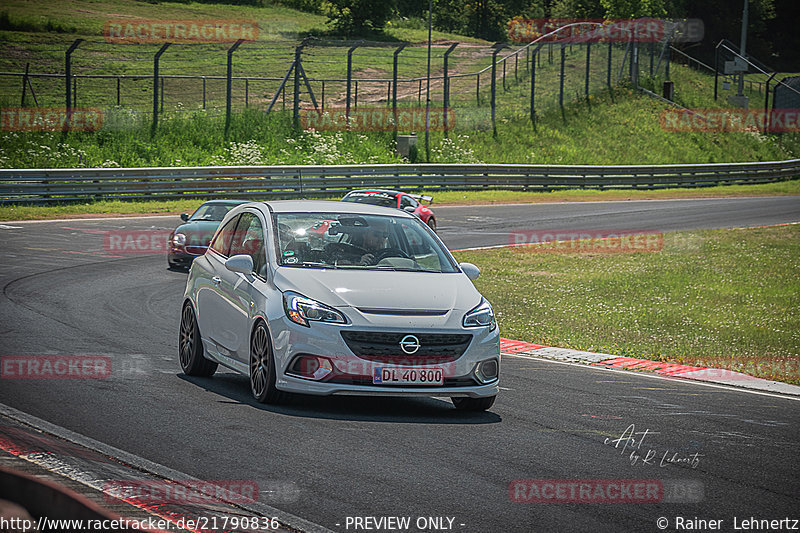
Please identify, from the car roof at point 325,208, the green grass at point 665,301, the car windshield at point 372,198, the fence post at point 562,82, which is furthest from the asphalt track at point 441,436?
the fence post at point 562,82

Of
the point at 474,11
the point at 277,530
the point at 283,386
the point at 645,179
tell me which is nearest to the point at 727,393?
→ the point at 283,386

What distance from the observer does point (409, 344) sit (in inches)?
317

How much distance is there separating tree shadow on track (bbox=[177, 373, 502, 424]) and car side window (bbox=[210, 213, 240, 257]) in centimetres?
139

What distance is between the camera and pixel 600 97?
57438 millimetres

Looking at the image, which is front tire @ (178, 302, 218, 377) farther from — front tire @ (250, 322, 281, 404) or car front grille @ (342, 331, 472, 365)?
car front grille @ (342, 331, 472, 365)

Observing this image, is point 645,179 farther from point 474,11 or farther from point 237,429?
point 474,11

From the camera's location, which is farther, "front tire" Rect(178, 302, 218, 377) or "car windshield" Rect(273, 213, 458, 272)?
"front tire" Rect(178, 302, 218, 377)

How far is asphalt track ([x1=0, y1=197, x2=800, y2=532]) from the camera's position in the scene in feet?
19.5

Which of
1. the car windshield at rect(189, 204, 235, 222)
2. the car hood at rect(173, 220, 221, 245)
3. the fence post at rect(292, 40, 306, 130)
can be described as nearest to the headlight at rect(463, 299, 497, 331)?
the car hood at rect(173, 220, 221, 245)

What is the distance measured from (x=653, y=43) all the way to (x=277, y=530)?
57.4 meters

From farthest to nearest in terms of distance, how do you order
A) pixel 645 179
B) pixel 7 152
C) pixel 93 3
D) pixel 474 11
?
pixel 474 11, pixel 93 3, pixel 645 179, pixel 7 152

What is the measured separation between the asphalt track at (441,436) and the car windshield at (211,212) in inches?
296

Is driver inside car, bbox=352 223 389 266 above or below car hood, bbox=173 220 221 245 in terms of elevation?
above

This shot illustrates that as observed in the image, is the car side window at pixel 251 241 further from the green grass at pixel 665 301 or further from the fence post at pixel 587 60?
the fence post at pixel 587 60
